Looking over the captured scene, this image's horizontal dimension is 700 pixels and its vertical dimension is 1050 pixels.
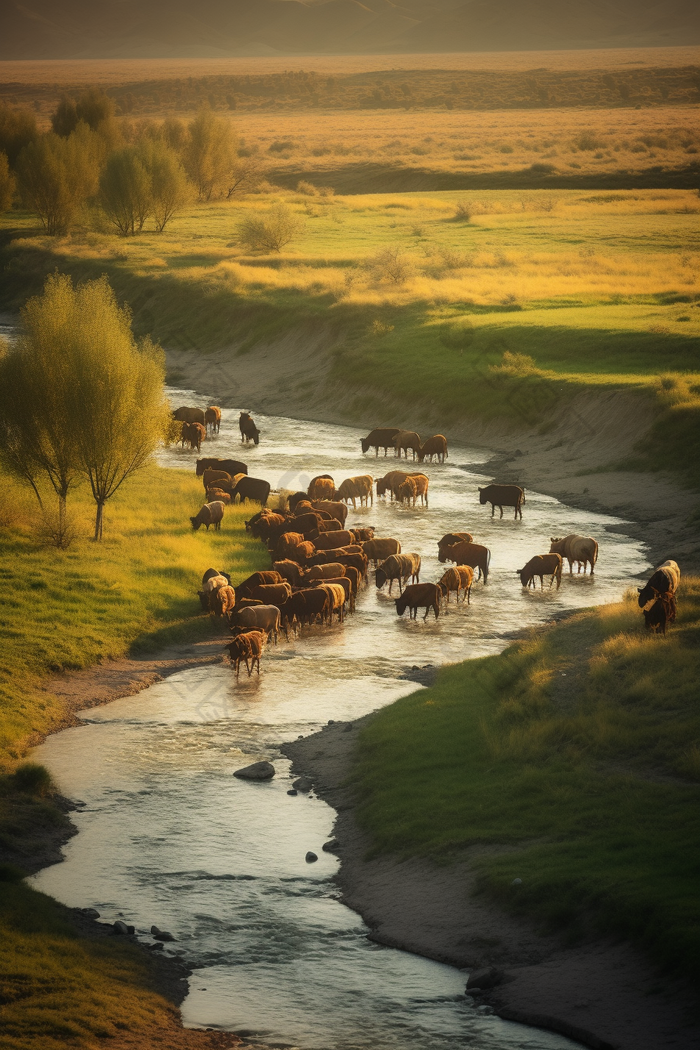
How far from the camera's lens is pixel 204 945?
55.1 feet

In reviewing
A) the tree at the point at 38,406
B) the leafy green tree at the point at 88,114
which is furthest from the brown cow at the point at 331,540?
the leafy green tree at the point at 88,114

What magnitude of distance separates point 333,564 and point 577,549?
6.64 m

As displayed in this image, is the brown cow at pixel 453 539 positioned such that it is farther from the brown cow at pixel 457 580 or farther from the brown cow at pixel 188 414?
the brown cow at pixel 188 414

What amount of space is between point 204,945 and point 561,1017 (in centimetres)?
482

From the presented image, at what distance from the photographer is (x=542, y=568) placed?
3278 cm

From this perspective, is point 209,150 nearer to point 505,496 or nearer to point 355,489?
point 355,489

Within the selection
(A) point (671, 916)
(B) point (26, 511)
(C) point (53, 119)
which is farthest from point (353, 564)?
(C) point (53, 119)

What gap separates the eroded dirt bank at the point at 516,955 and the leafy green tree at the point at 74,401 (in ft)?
52.4

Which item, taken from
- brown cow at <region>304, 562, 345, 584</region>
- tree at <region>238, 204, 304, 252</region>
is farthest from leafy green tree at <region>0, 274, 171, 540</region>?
tree at <region>238, 204, 304, 252</region>

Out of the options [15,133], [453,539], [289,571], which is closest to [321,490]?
[453,539]

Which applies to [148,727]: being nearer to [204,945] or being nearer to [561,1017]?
[204,945]

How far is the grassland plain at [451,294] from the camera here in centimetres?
5331

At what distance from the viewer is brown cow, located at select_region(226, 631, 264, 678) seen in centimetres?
2666

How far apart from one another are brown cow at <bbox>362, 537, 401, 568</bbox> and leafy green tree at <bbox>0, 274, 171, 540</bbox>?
6674 mm
